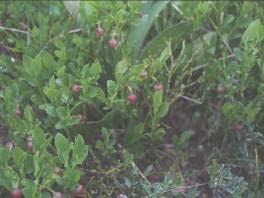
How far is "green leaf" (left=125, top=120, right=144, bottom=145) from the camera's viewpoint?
1658mm

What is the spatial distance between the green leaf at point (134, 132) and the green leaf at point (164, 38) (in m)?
0.29

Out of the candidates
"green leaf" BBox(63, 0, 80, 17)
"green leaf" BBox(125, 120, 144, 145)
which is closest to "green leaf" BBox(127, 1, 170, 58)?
"green leaf" BBox(63, 0, 80, 17)

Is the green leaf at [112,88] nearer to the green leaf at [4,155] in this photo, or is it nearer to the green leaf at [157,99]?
the green leaf at [157,99]

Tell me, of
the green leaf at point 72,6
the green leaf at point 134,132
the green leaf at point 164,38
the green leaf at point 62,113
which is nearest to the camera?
the green leaf at point 62,113

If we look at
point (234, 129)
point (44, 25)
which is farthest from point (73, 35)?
point (234, 129)

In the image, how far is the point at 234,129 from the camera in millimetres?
1774

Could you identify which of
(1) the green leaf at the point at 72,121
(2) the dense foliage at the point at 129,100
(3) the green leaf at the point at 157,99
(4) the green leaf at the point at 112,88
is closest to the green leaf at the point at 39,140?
(2) the dense foliage at the point at 129,100

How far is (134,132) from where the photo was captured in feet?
5.51

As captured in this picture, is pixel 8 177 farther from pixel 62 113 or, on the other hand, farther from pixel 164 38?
pixel 164 38

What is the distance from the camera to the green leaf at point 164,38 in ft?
6.12

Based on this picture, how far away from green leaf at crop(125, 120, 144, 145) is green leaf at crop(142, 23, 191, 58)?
0.29 meters

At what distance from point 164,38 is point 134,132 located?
0.37 m

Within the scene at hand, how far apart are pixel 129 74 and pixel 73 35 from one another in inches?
14.5

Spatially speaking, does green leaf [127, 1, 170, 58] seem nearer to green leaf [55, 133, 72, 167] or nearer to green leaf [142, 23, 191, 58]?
green leaf [142, 23, 191, 58]
